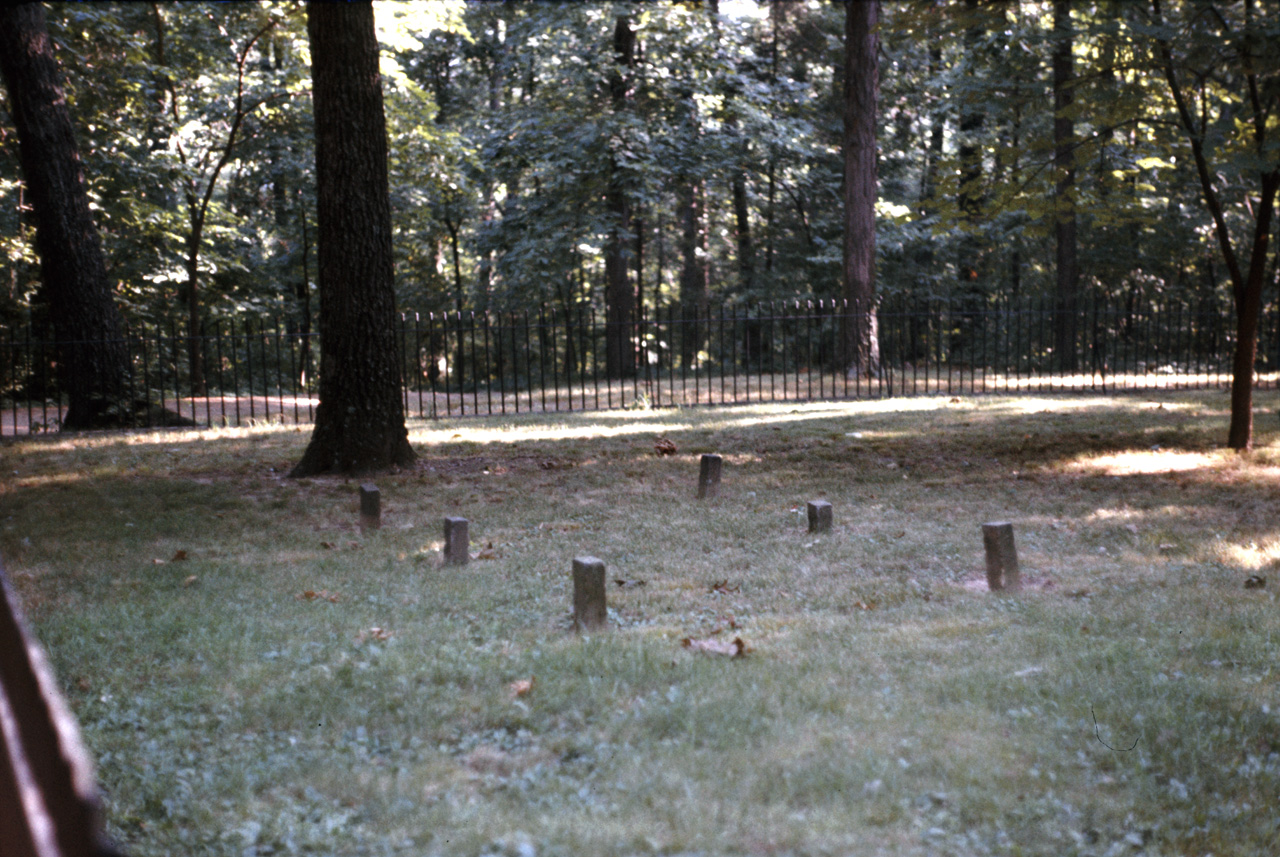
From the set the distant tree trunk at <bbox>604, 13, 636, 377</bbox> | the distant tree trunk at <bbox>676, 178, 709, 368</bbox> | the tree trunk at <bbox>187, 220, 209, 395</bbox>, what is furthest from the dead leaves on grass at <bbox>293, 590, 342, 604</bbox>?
the distant tree trunk at <bbox>676, 178, 709, 368</bbox>

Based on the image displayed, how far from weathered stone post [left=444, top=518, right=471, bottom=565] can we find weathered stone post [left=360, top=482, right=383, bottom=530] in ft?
4.05

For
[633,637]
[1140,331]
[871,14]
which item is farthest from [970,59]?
[633,637]

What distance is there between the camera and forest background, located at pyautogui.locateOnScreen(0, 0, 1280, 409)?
411 inches

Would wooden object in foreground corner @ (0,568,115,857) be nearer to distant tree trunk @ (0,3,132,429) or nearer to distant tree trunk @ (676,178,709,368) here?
distant tree trunk @ (0,3,132,429)

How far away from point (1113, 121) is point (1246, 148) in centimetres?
149

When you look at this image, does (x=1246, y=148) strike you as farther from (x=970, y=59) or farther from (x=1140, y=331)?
(x=1140, y=331)

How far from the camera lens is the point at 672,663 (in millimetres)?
4441

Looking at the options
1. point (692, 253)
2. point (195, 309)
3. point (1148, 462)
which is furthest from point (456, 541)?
point (692, 253)

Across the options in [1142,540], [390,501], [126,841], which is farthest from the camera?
[390,501]

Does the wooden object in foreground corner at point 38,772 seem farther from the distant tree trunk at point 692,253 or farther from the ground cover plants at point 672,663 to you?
the distant tree trunk at point 692,253

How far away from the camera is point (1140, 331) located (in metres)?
26.9

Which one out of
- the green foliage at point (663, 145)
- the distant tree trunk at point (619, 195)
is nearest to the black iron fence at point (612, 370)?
the distant tree trunk at point (619, 195)

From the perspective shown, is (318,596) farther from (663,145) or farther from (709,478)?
(663,145)

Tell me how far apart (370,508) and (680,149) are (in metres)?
16.0
